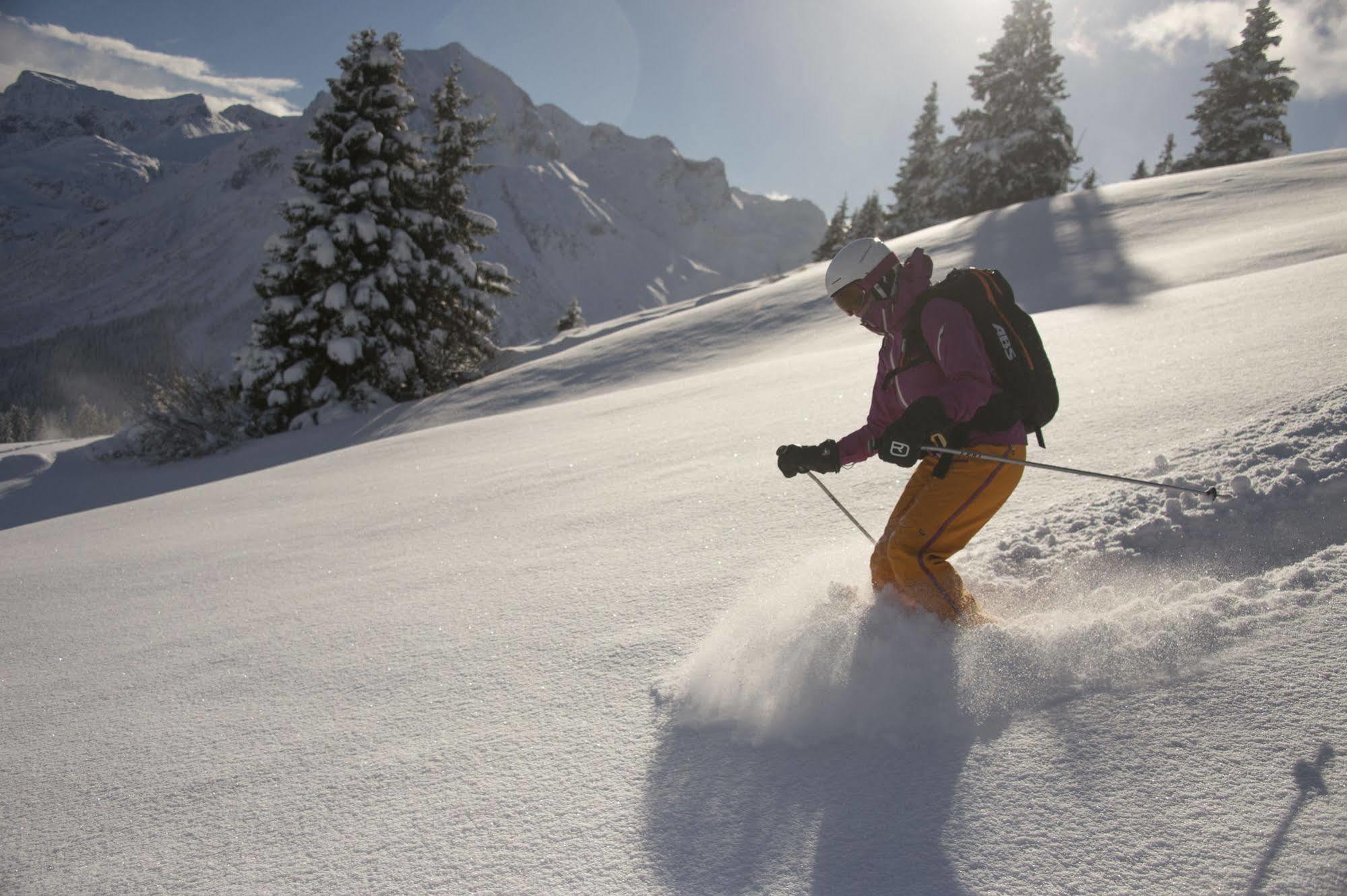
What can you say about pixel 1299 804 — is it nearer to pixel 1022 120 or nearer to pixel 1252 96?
pixel 1022 120

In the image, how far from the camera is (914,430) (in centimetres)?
248

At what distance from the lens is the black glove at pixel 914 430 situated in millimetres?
2475

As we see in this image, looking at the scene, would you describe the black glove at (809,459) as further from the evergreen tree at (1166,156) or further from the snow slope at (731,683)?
the evergreen tree at (1166,156)

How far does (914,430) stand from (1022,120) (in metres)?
31.1

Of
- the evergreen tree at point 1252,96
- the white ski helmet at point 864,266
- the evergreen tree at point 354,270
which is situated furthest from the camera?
the evergreen tree at point 1252,96

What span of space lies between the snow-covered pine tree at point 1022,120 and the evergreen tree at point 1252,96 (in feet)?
19.8

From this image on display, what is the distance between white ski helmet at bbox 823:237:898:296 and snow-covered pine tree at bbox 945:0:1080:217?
29.3 metres

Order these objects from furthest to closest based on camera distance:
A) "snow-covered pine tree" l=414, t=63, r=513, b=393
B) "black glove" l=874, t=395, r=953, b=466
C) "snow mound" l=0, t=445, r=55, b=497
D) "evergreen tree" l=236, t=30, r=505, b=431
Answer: "snow-covered pine tree" l=414, t=63, r=513, b=393
"evergreen tree" l=236, t=30, r=505, b=431
"snow mound" l=0, t=445, r=55, b=497
"black glove" l=874, t=395, r=953, b=466

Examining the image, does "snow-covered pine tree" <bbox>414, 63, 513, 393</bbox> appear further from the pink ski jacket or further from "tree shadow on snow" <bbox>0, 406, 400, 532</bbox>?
the pink ski jacket

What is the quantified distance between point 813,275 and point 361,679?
16.1m

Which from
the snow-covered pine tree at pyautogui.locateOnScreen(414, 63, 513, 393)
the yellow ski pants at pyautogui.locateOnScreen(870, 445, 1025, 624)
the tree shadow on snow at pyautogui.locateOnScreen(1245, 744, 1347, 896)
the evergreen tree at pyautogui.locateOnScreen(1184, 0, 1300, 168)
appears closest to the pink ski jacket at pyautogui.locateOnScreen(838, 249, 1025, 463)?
the yellow ski pants at pyautogui.locateOnScreen(870, 445, 1025, 624)

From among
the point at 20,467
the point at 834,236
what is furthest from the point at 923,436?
the point at 834,236

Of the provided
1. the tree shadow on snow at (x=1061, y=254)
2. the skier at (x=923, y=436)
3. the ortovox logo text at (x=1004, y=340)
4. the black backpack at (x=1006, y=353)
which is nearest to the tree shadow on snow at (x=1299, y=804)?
the skier at (x=923, y=436)

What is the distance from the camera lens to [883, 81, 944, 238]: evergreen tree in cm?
3142
